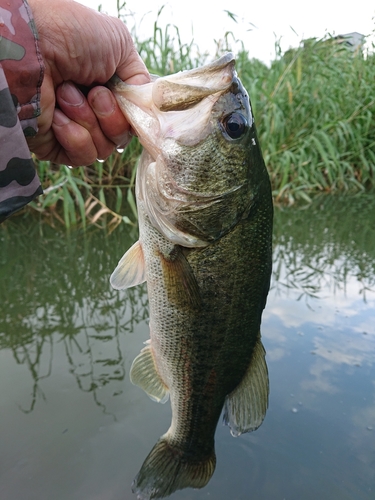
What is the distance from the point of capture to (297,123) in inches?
222

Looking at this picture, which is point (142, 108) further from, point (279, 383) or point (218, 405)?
point (279, 383)

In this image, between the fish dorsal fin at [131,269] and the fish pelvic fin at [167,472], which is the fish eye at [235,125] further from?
the fish pelvic fin at [167,472]

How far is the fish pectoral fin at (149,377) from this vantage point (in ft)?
5.42

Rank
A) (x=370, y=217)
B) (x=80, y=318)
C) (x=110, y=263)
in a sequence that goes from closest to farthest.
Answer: (x=80, y=318)
(x=110, y=263)
(x=370, y=217)

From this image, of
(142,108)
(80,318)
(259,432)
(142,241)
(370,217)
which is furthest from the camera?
(370,217)

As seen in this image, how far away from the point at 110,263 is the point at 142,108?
187 centimetres

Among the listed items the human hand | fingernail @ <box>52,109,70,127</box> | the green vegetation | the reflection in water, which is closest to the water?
the reflection in water

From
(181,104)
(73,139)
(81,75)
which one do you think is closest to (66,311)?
(73,139)

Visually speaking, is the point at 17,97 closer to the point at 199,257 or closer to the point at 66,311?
the point at 199,257

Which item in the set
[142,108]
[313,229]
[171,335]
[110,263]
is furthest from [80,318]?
[313,229]

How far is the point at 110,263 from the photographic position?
314 cm

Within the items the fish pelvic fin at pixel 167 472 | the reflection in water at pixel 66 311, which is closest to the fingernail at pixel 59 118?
the reflection in water at pixel 66 311

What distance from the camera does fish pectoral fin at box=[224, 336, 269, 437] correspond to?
1.54 metres

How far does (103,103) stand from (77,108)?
0.42ft
